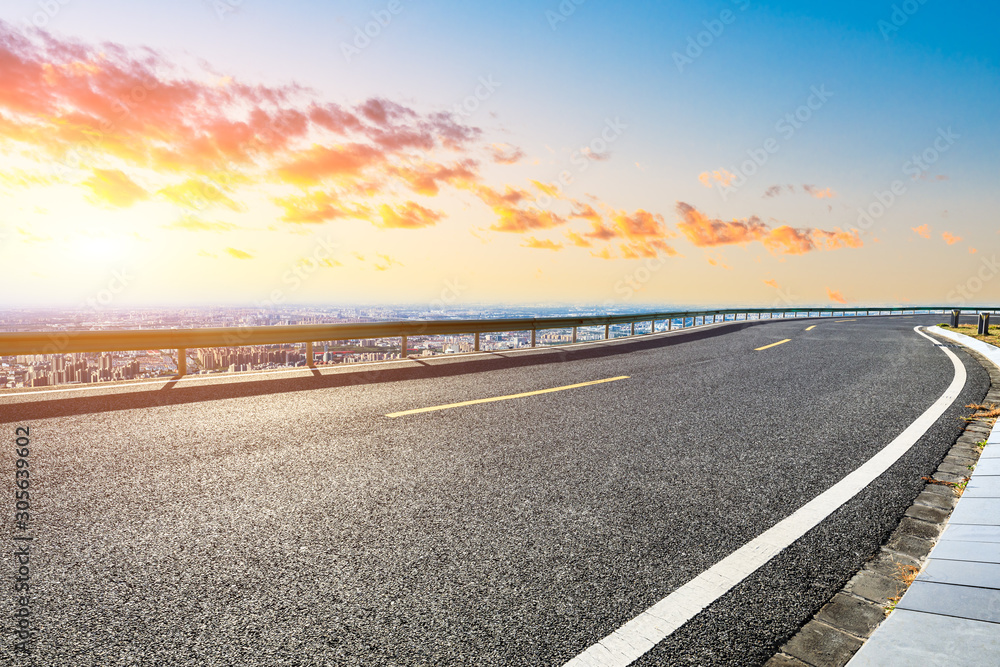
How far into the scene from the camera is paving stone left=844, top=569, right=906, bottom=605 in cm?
253

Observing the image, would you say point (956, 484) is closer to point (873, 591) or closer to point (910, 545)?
point (910, 545)

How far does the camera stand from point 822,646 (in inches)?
85.3

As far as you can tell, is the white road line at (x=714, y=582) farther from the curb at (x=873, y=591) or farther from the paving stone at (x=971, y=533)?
the paving stone at (x=971, y=533)

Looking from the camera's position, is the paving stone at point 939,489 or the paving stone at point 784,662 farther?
the paving stone at point 939,489

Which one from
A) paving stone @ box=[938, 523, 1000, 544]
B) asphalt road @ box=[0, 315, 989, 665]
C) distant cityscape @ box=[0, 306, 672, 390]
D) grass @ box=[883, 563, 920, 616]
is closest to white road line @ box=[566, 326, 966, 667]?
asphalt road @ box=[0, 315, 989, 665]

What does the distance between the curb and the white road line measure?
359 mm

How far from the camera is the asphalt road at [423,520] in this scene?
2.19 metres

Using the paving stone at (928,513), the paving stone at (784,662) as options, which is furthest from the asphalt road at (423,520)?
the paving stone at (928,513)

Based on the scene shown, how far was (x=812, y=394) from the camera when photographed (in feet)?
25.0

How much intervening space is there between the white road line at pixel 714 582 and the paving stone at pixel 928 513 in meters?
0.35

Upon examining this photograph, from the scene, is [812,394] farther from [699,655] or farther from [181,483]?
[181,483]

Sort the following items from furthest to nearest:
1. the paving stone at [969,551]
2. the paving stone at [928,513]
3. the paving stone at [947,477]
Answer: the paving stone at [947,477] → the paving stone at [928,513] → the paving stone at [969,551]

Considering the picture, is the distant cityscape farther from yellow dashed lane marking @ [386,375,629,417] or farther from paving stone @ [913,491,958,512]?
paving stone @ [913,491,958,512]

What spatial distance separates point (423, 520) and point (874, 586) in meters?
2.44
